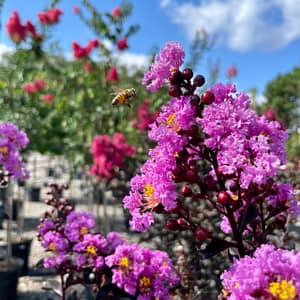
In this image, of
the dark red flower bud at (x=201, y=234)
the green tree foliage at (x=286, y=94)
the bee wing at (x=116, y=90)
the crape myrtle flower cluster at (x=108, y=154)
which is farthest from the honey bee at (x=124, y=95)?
→ the green tree foliage at (x=286, y=94)

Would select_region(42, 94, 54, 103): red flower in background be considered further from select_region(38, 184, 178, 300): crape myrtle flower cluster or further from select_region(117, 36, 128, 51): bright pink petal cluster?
select_region(38, 184, 178, 300): crape myrtle flower cluster

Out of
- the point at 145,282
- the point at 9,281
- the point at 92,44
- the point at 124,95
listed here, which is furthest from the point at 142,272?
the point at 92,44

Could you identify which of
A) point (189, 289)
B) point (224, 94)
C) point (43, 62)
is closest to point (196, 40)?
point (43, 62)

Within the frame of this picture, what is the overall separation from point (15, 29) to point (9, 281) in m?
2.31

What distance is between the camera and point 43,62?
16.4 ft

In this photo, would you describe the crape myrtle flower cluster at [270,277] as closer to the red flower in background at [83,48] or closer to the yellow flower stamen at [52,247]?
the yellow flower stamen at [52,247]

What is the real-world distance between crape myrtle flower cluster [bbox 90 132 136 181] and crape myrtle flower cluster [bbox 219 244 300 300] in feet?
9.37

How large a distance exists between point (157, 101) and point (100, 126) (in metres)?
0.68

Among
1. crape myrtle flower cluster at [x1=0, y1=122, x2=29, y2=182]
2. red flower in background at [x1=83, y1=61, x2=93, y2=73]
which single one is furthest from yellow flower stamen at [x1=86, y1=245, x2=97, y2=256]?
red flower in background at [x1=83, y1=61, x2=93, y2=73]

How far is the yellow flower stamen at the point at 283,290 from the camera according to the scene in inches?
28.3

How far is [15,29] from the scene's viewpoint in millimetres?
4215

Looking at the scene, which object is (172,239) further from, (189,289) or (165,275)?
(165,275)

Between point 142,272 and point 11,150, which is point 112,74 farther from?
point 142,272

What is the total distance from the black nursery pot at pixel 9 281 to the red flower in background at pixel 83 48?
2.12m
